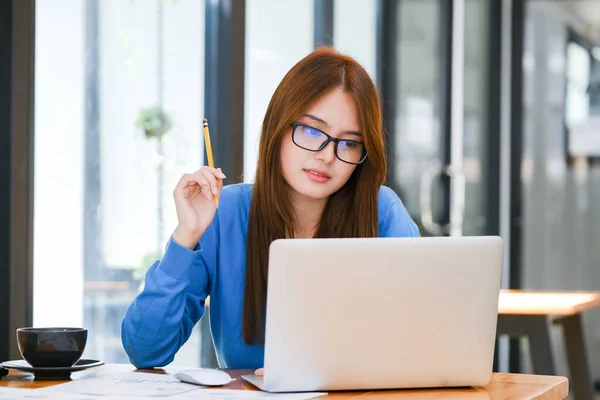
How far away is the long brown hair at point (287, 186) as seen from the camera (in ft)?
5.71

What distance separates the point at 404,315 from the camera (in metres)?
1.28

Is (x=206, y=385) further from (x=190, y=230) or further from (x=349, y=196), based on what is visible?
(x=349, y=196)

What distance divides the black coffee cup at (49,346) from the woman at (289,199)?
18 centimetres

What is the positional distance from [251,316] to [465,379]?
0.50 metres

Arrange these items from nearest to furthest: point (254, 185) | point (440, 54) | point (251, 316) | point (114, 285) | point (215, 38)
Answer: point (251, 316), point (254, 185), point (114, 285), point (215, 38), point (440, 54)

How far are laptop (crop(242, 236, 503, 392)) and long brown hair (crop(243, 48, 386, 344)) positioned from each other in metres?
0.45

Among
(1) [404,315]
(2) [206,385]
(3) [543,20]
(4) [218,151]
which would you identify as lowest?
(2) [206,385]

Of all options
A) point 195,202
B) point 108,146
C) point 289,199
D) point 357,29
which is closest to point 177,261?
point 195,202

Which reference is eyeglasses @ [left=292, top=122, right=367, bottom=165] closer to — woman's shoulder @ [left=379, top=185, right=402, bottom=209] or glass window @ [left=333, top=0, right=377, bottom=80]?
woman's shoulder @ [left=379, top=185, right=402, bottom=209]

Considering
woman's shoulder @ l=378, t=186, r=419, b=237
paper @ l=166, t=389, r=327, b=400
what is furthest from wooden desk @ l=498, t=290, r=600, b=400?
paper @ l=166, t=389, r=327, b=400

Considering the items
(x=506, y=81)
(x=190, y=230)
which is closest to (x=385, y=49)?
(x=506, y=81)

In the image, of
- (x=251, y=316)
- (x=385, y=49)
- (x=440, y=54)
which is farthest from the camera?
(x=440, y=54)

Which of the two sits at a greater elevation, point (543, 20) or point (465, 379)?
point (543, 20)

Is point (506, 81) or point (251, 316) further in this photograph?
point (506, 81)
